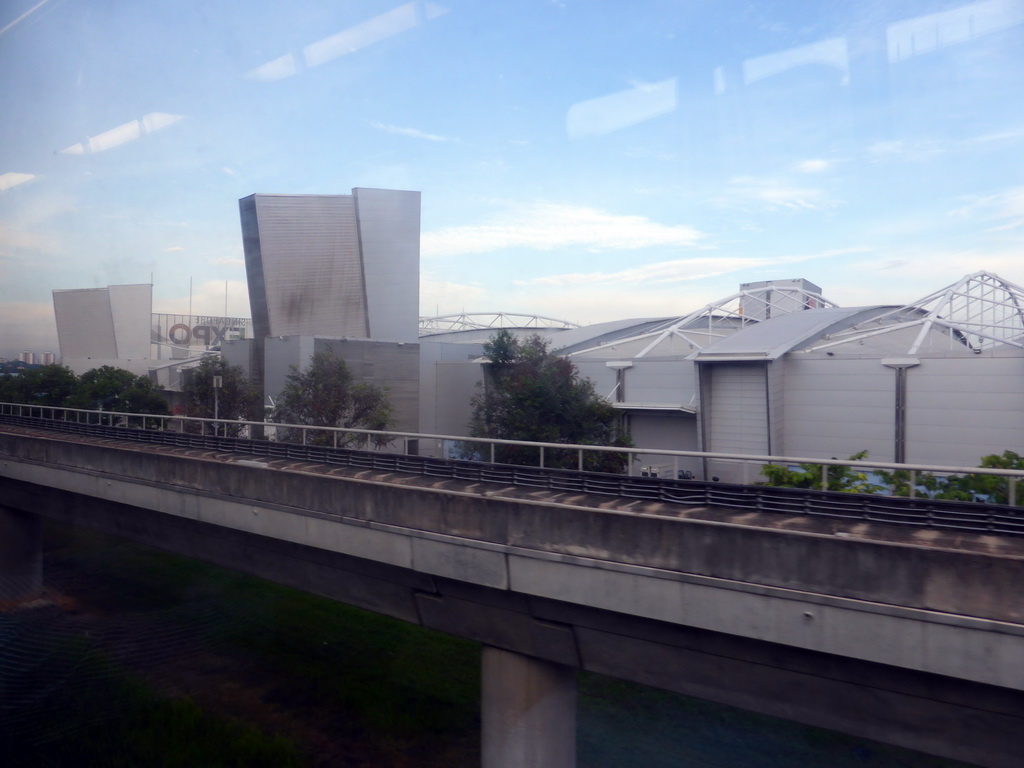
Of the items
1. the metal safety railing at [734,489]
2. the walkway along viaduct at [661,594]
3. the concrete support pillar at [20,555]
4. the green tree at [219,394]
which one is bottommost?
the concrete support pillar at [20,555]

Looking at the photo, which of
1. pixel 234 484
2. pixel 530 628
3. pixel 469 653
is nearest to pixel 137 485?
pixel 234 484

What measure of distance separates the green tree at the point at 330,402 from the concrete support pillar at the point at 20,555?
6.93 m

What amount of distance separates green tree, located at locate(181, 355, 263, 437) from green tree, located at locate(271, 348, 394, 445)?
3.23 metres

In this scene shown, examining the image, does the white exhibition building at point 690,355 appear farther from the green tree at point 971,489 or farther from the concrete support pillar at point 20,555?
the concrete support pillar at point 20,555

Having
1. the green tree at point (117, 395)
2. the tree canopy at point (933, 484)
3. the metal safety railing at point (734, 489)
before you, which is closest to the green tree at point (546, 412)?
the tree canopy at point (933, 484)

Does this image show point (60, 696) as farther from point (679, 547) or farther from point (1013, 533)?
point (1013, 533)

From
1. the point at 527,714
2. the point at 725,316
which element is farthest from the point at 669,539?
the point at 725,316

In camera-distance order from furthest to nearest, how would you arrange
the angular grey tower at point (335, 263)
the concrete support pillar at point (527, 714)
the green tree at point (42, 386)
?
the angular grey tower at point (335, 263), the green tree at point (42, 386), the concrete support pillar at point (527, 714)

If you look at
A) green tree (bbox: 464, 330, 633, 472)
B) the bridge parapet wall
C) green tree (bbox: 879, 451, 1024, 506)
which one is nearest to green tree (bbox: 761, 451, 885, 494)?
green tree (bbox: 879, 451, 1024, 506)

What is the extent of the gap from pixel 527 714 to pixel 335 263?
95.2 feet

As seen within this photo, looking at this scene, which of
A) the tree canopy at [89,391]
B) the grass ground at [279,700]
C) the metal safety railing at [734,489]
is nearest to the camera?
the metal safety railing at [734,489]

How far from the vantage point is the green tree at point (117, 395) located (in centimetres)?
2778

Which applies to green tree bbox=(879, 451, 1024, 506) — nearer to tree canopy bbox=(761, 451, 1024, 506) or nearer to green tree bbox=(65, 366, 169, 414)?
tree canopy bbox=(761, 451, 1024, 506)

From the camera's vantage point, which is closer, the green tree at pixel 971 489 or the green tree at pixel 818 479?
the green tree at pixel 971 489
